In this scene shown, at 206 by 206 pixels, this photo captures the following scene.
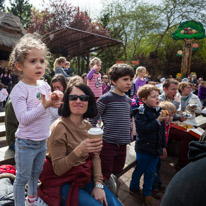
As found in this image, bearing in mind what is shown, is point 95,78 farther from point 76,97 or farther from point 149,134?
point 76,97

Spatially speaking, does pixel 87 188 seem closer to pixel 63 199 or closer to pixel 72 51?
pixel 63 199

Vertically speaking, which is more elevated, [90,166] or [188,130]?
[90,166]

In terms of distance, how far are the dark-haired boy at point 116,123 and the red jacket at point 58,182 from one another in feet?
2.50

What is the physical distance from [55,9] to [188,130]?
2195 centimetres

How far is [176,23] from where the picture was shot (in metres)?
23.2

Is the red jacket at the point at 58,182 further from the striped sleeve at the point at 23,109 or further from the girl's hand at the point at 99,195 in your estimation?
the striped sleeve at the point at 23,109

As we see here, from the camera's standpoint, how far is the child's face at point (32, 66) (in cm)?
160

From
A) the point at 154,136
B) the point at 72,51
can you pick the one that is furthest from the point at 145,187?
the point at 72,51

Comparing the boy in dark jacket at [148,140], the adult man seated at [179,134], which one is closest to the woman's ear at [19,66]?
the boy in dark jacket at [148,140]

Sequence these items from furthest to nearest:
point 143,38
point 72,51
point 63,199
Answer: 1. point 143,38
2. point 72,51
3. point 63,199

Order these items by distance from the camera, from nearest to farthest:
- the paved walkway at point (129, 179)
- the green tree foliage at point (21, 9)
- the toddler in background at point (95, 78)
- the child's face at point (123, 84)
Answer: the child's face at point (123, 84)
the paved walkway at point (129, 179)
the toddler in background at point (95, 78)
the green tree foliage at point (21, 9)

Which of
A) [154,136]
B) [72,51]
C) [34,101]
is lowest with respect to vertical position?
[154,136]

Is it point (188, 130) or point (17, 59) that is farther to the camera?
point (188, 130)

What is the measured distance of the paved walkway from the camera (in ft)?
8.99
